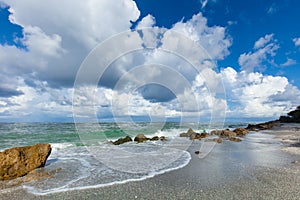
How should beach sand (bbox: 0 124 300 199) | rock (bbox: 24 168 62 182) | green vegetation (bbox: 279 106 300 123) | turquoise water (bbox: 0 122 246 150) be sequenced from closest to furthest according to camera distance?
beach sand (bbox: 0 124 300 199)
rock (bbox: 24 168 62 182)
turquoise water (bbox: 0 122 246 150)
green vegetation (bbox: 279 106 300 123)

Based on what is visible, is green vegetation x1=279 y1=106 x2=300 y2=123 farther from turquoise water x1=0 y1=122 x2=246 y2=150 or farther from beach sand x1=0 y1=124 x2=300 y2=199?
beach sand x1=0 y1=124 x2=300 y2=199

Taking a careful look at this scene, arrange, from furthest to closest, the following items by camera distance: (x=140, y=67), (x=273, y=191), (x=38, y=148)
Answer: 1. (x=140, y=67)
2. (x=38, y=148)
3. (x=273, y=191)

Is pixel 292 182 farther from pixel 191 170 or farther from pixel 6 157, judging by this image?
pixel 6 157

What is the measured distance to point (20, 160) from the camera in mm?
7801

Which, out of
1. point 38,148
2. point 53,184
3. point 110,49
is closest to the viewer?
point 53,184

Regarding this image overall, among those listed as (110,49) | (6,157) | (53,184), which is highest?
(110,49)

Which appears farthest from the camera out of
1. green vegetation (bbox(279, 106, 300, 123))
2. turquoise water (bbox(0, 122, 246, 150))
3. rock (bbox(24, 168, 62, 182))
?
green vegetation (bbox(279, 106, 300, 123))

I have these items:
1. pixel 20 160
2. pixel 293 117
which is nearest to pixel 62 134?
pixel 20 160

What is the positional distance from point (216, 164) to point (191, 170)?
1778 mm

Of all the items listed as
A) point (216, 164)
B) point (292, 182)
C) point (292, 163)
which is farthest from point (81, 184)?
point (292, 163)

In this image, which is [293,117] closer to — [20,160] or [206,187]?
[206,187]

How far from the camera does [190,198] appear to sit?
199 inches

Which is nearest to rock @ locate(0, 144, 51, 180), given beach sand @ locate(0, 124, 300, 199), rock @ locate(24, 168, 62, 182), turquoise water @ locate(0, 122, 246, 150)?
rock @ locate(24, 168, 62, 182)

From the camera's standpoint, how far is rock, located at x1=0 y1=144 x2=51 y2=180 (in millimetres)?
7417
